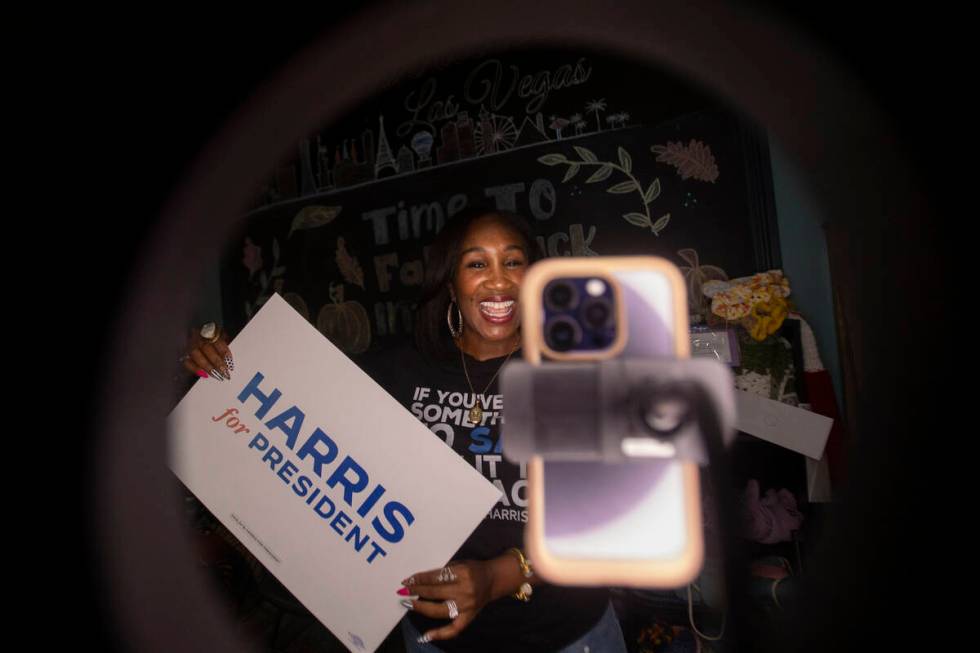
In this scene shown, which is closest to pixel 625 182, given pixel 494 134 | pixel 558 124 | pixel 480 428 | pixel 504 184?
pixel 558 124

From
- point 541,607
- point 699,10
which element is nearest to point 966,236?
point 699,10

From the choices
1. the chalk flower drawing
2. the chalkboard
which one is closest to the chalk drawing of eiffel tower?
Answer: the chalkboard

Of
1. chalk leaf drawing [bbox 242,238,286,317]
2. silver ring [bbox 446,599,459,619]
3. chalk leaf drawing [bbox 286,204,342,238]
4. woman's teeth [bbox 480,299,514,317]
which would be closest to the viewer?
silver ring [bbox 446,599,459,619]

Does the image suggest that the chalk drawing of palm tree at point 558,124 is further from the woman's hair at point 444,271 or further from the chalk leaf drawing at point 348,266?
the chalk leaf drawing at point 348,266

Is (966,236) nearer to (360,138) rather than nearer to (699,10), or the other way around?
(699,10)

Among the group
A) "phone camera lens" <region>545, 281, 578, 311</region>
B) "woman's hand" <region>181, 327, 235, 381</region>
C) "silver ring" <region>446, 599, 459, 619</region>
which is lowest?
"silver ring" <region>446, 599, 459, 619</region>

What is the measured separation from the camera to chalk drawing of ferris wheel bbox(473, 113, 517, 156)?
85.0 inches

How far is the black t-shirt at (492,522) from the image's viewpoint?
3.37ft

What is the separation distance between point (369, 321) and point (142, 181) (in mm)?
1626

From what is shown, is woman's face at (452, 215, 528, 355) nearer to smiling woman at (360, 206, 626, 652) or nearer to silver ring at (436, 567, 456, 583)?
smiling woman at (360, 206, 626, 652)

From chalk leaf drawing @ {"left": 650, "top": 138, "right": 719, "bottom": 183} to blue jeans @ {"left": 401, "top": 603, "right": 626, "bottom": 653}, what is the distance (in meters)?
1.62

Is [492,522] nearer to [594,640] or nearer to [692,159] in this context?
[594,640]

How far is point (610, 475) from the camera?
1.67 feet

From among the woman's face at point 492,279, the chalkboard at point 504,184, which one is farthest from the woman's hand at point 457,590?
the chalkboard at point 504,184
